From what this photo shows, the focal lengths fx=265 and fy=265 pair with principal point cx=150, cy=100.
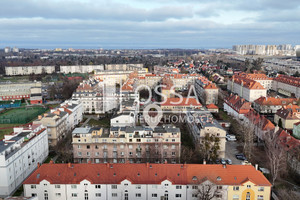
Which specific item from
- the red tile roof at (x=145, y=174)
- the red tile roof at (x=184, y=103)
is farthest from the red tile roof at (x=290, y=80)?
the red tile roof at (x=145, y=174)

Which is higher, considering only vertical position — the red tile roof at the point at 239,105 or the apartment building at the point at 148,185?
the red tile roof at the point at 239,105

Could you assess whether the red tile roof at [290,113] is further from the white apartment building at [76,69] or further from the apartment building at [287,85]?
the white apartment building at [76,69]

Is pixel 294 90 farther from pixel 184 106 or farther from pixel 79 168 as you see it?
pixel 79 168

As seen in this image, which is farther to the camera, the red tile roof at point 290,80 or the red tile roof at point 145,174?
the red tile roof at point 290,80

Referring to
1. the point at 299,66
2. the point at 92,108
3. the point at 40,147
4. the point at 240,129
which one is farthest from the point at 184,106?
the point at 299,66

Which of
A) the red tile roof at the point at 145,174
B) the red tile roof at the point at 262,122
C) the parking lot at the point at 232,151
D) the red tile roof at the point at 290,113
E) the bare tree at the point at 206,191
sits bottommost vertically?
the parking lot at the point at 232,151

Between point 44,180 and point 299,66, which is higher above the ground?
point 299,66
